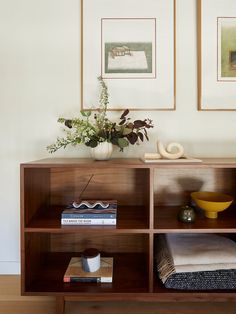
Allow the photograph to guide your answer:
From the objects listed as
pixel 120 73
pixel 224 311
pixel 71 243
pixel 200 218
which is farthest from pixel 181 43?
pixel 224 311

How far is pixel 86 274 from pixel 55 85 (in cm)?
112

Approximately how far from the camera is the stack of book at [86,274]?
1312mm

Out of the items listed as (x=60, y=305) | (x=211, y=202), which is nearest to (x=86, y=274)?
(x=60, y=305)

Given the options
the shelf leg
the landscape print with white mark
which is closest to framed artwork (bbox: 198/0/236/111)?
the landscape print with white mark

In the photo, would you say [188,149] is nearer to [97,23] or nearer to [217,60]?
[217,60]

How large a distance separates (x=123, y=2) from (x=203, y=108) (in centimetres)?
81

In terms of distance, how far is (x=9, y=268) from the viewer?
164 cm

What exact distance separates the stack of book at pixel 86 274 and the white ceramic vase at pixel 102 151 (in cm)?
61

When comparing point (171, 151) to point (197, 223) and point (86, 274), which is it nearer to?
point (197, 223)

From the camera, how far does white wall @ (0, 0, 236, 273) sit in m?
1.58

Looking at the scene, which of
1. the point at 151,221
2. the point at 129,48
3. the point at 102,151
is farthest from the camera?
the point at 129,48

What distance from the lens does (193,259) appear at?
127cm

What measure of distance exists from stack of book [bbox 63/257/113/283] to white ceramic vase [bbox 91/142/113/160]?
0.61 m

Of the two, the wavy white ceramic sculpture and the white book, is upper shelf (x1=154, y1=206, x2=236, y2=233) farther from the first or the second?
the wavy white ceramic sculpture
